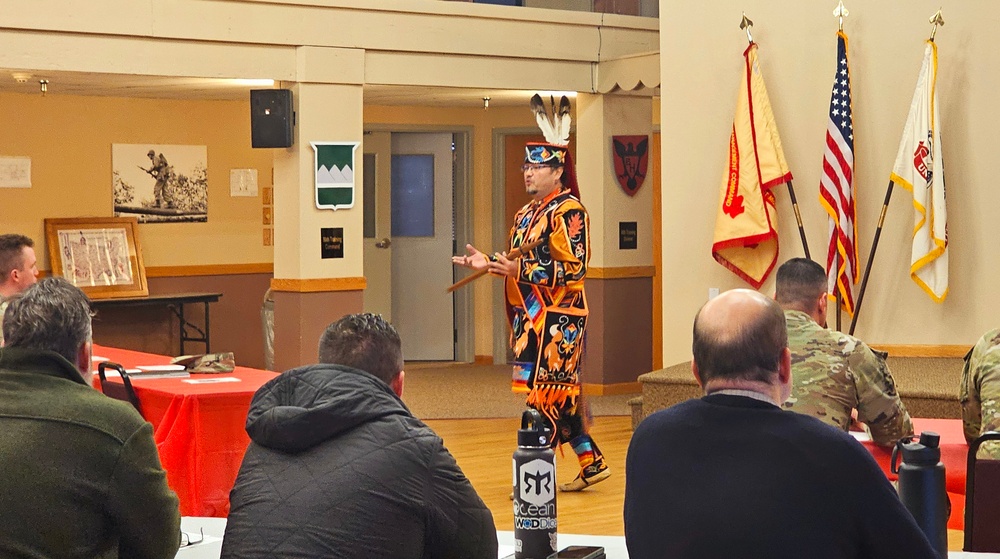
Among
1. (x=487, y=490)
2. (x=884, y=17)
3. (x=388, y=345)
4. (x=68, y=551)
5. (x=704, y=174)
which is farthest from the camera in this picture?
(x=704, y=174)

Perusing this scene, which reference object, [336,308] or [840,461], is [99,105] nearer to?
[336,308]

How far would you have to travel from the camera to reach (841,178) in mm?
7086

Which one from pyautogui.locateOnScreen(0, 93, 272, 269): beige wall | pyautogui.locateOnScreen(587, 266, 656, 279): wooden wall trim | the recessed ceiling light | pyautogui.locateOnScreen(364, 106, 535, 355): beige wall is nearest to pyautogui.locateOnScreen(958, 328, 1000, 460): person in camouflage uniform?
the recessed ceiling light

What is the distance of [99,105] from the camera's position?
34.7ft

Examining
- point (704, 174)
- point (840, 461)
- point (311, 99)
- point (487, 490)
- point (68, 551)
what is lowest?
point (487, 490)

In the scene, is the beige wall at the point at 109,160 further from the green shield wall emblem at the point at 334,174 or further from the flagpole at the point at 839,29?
the flagpole at the point at 839,29

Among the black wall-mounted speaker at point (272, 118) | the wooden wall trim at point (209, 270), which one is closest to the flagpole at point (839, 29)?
the black wall-mounted speaker at point (272, 118)

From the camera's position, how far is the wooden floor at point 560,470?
5859 millimetres

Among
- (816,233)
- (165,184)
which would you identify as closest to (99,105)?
(165,184)

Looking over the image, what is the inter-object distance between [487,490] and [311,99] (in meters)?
3.32

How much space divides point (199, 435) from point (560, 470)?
2.59m

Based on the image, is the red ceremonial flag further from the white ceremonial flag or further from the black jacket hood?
the black jacket hood

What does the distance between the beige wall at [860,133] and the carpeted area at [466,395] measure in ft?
5.31

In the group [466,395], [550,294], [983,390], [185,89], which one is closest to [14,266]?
[550,294]
